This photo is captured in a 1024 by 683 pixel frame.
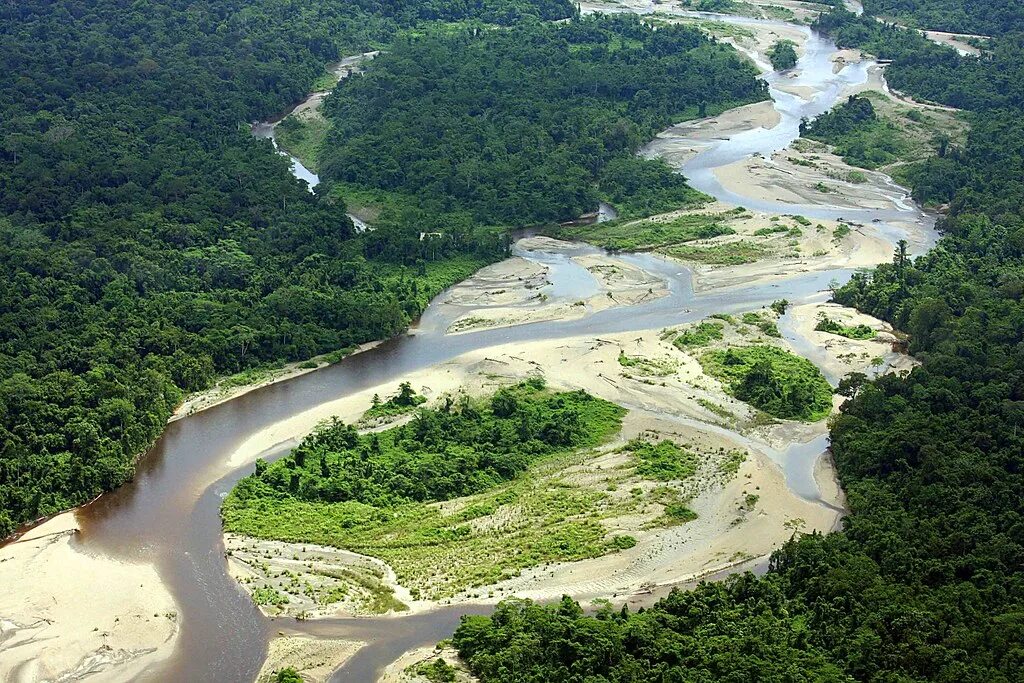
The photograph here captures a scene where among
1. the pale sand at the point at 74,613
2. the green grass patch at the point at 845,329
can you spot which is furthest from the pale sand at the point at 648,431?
the pale sand at the point at 74,613

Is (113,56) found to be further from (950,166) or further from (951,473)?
(951,473)

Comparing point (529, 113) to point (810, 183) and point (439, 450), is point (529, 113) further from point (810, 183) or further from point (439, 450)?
point (439, 450)

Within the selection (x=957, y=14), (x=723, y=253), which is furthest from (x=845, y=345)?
(x=957, y=14)

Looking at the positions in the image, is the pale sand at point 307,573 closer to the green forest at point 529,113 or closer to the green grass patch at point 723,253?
the green grass patch at point 723,253

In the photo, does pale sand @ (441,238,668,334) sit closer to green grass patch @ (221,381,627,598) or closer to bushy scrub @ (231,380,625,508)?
bushy scrub @ (231,380,625,508)

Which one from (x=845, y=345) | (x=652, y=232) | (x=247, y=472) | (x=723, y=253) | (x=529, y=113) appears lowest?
(x=845, y=345)

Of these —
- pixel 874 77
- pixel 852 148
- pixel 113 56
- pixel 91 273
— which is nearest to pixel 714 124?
pixel 852 148
